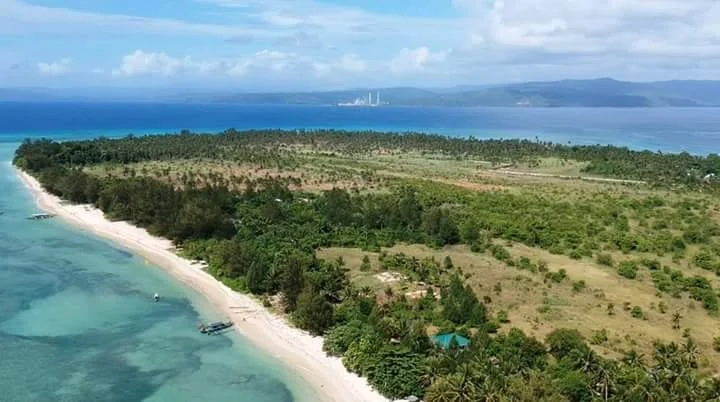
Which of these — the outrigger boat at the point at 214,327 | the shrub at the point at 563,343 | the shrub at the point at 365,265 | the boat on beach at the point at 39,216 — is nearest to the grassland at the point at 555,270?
the shrub at the point at 365,265

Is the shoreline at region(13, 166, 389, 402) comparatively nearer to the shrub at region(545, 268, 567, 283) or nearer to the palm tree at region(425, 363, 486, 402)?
the palm tree at region(425, 363, 486, 402)

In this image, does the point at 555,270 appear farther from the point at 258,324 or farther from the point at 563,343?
the point at 258,324

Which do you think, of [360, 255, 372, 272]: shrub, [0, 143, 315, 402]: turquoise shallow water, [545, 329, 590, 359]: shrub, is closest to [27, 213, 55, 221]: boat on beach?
[0, 143, 315, 402]: turquoise shallow water

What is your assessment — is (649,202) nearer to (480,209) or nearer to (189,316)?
(480,209)

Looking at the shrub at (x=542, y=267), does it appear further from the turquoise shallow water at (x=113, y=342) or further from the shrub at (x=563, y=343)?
the turquoise shallow water at (x=113, y=342)

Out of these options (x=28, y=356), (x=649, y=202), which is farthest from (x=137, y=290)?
(x=649, y=202)

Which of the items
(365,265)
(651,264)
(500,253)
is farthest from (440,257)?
(651,264)

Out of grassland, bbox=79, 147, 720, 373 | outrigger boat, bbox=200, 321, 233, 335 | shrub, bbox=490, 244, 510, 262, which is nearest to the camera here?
grassland, bbox=79, 147, 720, 373
